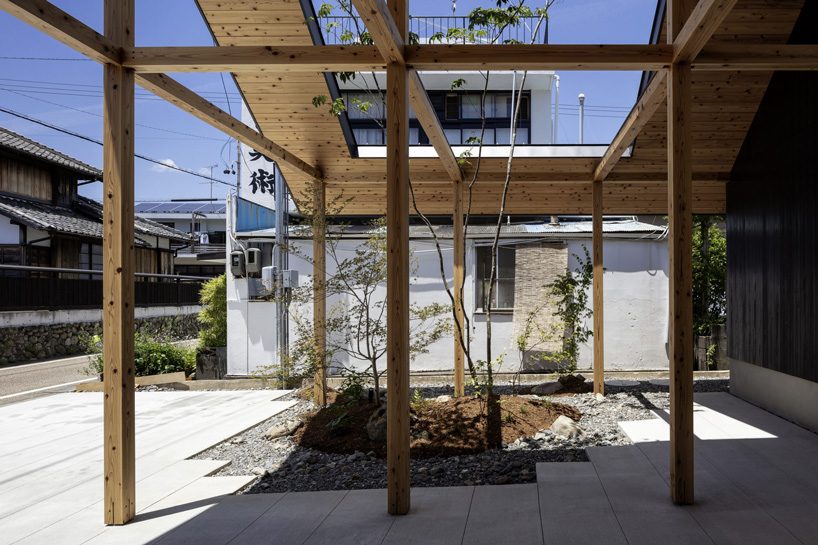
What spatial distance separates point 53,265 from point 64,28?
1744cm

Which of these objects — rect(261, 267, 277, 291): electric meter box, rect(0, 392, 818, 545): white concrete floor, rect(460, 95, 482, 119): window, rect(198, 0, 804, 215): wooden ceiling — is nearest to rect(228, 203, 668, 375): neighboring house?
rect(261, 267, 277, 291): electric meter box

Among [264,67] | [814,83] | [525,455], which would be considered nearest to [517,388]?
[525,455]

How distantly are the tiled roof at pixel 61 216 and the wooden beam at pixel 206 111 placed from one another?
43.3 feet

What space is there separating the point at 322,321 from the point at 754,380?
4906 mm

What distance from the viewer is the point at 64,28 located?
10.4ft

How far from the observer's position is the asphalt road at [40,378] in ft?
34.0

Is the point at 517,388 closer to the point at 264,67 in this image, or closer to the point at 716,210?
the point at 716,210

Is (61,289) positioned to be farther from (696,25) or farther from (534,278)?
(696,25)

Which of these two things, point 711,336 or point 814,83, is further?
point 711,336

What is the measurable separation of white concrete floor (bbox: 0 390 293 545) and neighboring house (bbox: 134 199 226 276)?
20.7 m

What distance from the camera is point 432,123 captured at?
525 cm

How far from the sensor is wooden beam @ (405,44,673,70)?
3926 millimetres

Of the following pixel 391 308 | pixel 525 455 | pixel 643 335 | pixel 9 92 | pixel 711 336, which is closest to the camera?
pixel 391 308

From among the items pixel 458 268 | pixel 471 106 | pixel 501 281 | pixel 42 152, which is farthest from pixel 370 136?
pixel 458 268
